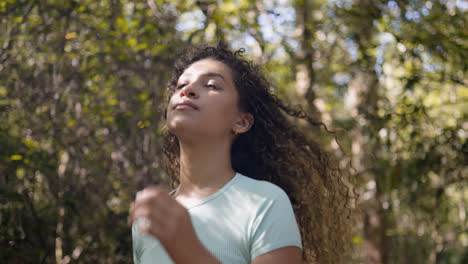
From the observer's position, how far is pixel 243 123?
7.63 ft

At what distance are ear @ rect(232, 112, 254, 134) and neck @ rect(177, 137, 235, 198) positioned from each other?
7.3 inches

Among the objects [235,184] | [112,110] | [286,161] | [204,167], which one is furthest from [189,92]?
[112,110]

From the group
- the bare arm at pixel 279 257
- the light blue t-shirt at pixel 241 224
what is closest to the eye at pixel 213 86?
the light blue t-shirt at pixel 241 224

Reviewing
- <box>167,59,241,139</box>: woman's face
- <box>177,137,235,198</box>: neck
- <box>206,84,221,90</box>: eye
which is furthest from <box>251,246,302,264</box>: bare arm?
<box>206,84,221,90</box>: eye

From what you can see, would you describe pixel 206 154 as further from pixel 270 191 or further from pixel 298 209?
pixel 298 209

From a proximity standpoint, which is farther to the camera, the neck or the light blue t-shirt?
the neck

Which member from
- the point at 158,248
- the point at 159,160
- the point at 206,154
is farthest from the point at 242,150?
the point at 159,160

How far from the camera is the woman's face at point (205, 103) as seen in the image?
2.02 metres

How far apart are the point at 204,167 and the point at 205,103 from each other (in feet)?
0.91

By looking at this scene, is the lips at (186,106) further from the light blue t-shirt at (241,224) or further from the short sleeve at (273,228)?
the short sleeve at (273,228)

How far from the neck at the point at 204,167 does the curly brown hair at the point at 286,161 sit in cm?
34

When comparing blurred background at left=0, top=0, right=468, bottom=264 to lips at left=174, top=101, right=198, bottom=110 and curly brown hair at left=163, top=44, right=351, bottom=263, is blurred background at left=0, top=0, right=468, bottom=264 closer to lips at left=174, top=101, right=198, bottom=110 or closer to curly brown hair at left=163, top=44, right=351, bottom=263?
curly brown hair at left=163, top=44, right=351, bottom=263

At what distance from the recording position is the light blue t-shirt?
1759 mm

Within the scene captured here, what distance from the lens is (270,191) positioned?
6.30ft
